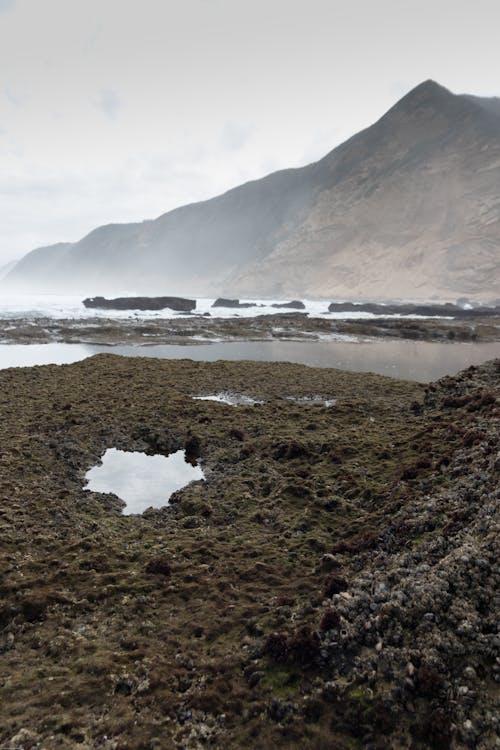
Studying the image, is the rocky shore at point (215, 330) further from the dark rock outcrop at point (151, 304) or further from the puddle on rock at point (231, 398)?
the puddle on rock at point (231, 398)

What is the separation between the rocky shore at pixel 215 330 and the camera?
152ft

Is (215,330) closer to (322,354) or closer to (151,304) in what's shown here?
(322,354)

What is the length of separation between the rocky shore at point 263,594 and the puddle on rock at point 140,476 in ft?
1.19

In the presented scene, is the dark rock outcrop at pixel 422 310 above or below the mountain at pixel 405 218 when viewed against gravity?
below

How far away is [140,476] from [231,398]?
7.81 metres

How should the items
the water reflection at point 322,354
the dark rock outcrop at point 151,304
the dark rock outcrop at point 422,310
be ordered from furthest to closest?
the dark rock outcrop at point 151,304 → the dark rock outcrop at point 422,310 → the water reflection at point 322,354

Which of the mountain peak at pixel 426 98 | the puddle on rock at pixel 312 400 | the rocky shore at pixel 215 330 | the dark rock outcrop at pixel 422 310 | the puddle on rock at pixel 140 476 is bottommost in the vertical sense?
the puddle on rock at pixel 140 476

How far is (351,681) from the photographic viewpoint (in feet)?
16.8

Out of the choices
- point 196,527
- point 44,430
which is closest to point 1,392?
point 44,430

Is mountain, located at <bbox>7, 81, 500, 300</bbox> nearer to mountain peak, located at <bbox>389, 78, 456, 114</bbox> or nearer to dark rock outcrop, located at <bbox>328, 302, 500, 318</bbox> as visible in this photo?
mountain peak, located at <bbox>389, 78, 456, 114</bbox>

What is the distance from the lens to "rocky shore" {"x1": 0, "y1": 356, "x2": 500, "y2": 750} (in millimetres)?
4879

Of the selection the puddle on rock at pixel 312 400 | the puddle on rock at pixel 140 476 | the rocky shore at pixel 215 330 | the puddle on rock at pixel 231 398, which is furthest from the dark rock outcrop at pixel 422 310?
the puddle on rock at pixel 140 476

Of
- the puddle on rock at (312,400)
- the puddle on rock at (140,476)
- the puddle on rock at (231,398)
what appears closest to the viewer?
the puddle on rock at (140,476)

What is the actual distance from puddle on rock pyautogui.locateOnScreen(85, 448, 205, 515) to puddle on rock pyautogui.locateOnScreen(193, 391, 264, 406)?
17.0 ft
